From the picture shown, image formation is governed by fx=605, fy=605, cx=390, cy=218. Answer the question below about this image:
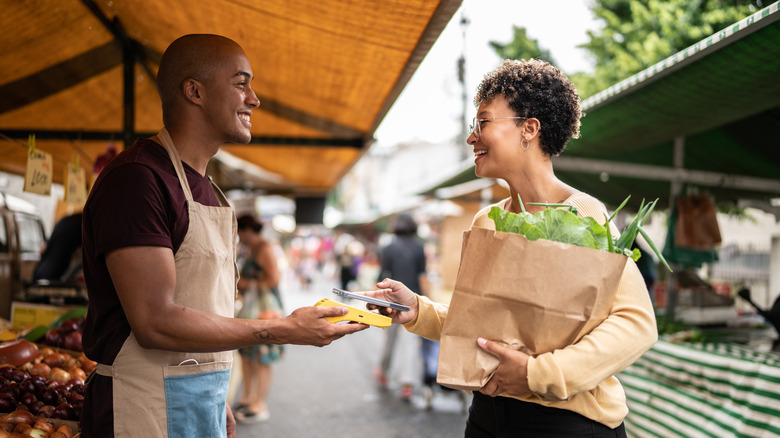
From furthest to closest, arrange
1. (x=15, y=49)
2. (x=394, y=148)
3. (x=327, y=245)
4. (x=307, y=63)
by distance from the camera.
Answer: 1. (x=394, y=148)
2. (x=327, y=245)
3. (x=307, y=63)
4. (x=15, y=49)

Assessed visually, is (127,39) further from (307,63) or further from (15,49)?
(307,63)

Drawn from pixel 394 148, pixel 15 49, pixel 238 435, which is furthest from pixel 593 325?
pixel 394 148

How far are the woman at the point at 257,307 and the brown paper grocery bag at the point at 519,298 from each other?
4961 mm

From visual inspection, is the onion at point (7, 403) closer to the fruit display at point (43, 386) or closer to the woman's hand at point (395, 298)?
the fruit display at point (43, 386)

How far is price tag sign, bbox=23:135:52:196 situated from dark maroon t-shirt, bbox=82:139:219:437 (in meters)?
2.31

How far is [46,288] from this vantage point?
4625mm

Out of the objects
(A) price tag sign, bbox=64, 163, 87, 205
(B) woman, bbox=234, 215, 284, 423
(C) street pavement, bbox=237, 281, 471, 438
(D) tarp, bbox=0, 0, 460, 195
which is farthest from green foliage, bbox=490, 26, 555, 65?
(A) price tag sign, bbox=64, 163, 87, 205

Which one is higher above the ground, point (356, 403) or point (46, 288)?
point (46, 288)

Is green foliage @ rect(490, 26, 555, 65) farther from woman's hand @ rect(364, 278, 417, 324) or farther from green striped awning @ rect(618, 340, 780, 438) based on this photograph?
woman's hand @ rect(364, 278, 417, 324)

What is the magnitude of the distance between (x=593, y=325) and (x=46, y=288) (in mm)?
4308

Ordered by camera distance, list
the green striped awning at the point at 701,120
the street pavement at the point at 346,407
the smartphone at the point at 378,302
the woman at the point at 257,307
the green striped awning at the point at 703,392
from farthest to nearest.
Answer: the woman at the point at 257,307 → the street pavement at the point at 346,407 → the green striped awning at the point at 703,392 → the green striped awning at the point at 701,120 → the smartphone at the point at 378,302

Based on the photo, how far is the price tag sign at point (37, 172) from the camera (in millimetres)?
3738

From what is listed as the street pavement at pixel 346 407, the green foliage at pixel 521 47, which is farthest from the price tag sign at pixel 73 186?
the green foliage at pixel 521 47

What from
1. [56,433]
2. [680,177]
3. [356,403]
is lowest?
[356,403]
